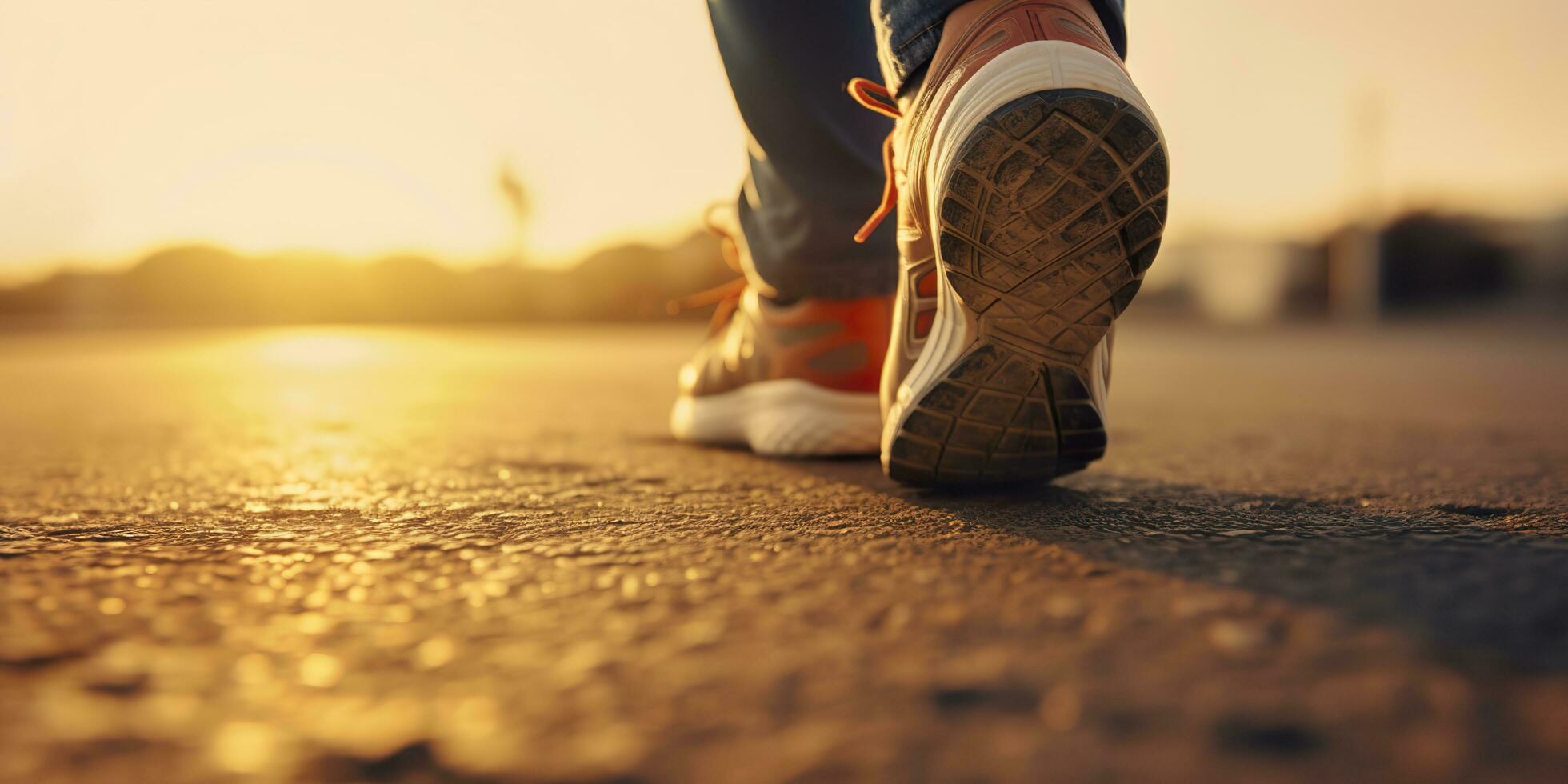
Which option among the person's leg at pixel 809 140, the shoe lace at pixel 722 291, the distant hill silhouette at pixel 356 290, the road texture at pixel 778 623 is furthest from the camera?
the distant hill silhouette at pixel 356 290

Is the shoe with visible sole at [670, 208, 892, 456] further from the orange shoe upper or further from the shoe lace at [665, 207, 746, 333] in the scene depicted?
the shoe lace at [665, 207, 746, 333]

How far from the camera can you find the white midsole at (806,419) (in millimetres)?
1274

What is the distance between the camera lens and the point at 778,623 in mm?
558

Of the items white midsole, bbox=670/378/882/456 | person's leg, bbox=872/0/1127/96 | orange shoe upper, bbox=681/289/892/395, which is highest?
person's leg, bbox=872/0/1127/96

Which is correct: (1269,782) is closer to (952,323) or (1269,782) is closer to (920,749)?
(920,749)

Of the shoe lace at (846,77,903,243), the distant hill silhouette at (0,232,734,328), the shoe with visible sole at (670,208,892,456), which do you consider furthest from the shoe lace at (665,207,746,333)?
the distant hill silhouette at (0,232,734,328)

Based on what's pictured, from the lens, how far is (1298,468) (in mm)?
1239

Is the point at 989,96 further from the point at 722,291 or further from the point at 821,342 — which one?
the point at 722,291

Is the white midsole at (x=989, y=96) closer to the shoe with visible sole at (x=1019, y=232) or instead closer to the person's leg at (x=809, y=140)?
the shoe with visible sole at (x=1019, y=232)

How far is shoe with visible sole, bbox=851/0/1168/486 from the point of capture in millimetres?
771

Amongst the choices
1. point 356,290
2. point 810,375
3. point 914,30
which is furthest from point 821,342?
point 356,290

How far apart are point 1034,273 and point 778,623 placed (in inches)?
15.8

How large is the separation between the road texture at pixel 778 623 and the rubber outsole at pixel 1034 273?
6 cm

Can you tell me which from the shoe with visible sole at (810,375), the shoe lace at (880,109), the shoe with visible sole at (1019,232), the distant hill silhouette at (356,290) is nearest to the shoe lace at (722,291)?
the shoe with visible sole at (810,375)
